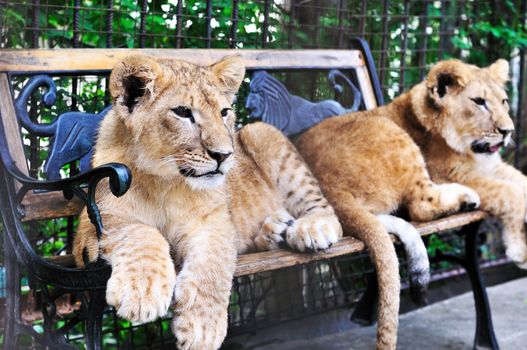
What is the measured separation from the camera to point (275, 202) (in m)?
3.54

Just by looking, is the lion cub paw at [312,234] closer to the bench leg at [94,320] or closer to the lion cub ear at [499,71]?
the bench leg at [94,320]

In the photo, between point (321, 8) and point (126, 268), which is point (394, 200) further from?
point (126, 268)

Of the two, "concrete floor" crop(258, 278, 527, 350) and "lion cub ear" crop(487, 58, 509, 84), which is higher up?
"lion cub ear" crop(487, 58, 509, 84)

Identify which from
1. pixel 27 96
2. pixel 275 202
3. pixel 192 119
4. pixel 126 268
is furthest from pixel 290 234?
pixel 27 96

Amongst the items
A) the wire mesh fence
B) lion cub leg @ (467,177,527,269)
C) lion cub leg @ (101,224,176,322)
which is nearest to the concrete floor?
the wire mesh fence

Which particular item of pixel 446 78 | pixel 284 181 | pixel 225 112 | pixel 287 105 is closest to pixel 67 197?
pixel 225 112

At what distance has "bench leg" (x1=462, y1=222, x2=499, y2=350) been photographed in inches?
159

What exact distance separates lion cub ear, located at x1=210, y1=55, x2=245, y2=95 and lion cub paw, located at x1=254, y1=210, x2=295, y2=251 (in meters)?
0.65

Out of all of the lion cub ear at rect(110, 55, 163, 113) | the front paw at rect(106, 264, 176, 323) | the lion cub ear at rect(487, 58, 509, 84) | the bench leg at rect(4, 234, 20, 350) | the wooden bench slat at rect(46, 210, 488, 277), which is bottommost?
the bench leg at rect(4, 234, 20, 350)

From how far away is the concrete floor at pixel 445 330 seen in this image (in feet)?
13.9

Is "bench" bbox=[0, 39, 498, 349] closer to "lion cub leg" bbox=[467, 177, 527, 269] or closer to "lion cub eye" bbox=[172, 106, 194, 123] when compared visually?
"lion cub eye" bbox=[172, 106, 194, 123]

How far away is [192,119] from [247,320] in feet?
5.92

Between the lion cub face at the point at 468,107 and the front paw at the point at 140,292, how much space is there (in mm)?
2260

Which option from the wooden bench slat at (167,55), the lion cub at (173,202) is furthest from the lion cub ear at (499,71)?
the lion cub at (173,202)
